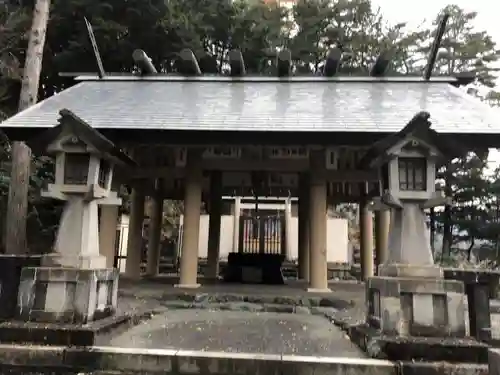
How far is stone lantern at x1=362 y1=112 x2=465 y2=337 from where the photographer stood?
5.05m

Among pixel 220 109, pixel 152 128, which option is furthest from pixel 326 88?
pixel 152 128

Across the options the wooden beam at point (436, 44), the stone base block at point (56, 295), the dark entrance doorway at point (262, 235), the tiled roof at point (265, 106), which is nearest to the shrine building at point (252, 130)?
the tiled roof at point (265, 106)

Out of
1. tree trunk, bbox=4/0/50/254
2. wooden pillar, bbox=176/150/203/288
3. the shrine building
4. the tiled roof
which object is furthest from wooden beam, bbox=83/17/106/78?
wooden pillar, bbox=176/150/203/288

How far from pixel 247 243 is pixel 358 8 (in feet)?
42.1

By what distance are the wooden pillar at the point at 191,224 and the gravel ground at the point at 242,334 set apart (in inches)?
67.6

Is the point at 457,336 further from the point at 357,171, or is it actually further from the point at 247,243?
the point at 247,243

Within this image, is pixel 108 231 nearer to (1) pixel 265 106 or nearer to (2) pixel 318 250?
(1) pixel 265 106

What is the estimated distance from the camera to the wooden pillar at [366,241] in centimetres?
1203

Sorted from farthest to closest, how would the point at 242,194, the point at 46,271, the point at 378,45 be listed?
the point at 378,45 → the point at 242,194 → the point at 46,271

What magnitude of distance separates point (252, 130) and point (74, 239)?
343 cm

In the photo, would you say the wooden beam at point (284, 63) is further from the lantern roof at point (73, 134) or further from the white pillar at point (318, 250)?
the lantern roof at point (73, 134)

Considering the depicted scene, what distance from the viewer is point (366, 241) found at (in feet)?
40.0

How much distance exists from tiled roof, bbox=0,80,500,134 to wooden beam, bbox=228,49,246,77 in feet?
1.37

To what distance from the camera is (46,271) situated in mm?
5426
